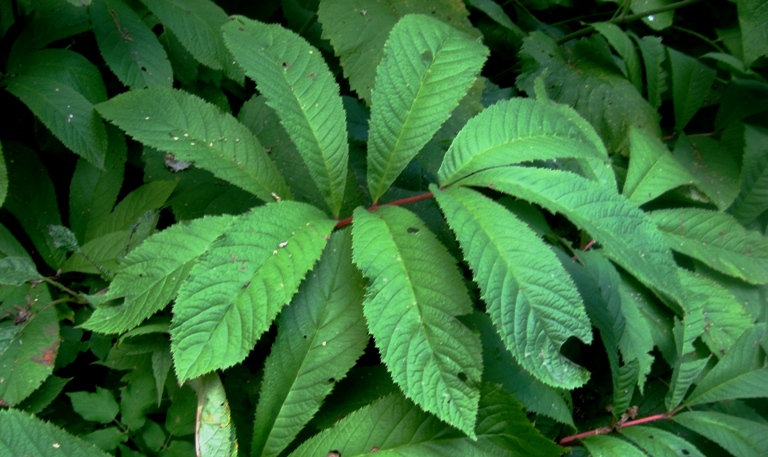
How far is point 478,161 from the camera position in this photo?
989mm

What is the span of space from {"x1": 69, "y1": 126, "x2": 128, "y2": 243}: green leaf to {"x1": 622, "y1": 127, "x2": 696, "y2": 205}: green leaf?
1283 millimetres

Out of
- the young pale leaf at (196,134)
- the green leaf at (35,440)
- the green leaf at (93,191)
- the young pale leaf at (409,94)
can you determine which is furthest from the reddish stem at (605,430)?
the green leaf at (93,191)

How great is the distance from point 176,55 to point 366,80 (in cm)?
48

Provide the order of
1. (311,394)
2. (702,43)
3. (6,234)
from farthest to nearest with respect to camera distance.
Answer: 1. (702,43)
2. (6,234)
3. (311,394)

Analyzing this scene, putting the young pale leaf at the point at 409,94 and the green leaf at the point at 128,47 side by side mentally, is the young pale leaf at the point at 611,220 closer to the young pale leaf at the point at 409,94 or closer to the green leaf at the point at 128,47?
the young pale leaf at the point at 409,94

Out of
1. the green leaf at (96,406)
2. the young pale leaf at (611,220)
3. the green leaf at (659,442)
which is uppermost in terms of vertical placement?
the young pale leaf at (611,220)

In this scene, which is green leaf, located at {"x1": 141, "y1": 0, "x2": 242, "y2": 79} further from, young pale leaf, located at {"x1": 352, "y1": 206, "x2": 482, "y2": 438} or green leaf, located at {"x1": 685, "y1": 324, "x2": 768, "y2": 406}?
green leaf, located at {"x1": 685, "y1": 324, "x2": 768, "y2": 406}

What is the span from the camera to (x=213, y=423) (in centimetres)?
87

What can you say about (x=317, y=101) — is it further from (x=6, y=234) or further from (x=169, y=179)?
(x=6, y=234)

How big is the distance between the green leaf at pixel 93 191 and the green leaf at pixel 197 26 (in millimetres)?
259

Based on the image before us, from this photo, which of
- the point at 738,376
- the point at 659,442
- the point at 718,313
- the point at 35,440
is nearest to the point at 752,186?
the point at 718,313

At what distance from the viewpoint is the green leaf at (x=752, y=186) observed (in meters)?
1.68

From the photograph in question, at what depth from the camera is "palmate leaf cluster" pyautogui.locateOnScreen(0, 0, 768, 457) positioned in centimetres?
82

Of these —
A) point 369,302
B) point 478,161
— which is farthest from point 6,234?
point 478,161
